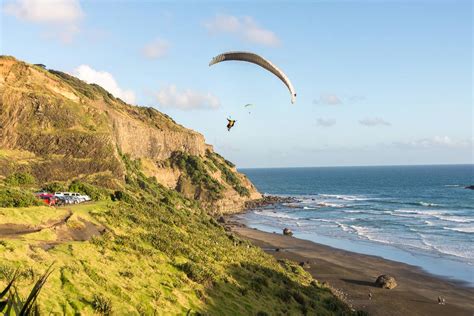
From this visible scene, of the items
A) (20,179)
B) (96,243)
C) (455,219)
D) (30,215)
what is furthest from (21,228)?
(455,219)

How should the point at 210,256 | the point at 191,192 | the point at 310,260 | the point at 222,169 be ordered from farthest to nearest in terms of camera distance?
the point at 222,169 < the point at 191,192 < the point at 310,260 < the point at 210,256

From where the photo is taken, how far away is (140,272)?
1983 centimetres

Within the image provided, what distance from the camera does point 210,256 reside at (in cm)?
2867

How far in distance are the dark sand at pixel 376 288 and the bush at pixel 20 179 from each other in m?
31.3

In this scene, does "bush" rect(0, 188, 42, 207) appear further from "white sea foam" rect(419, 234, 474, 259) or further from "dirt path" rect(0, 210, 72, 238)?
"white sea foam" rect(419, 234, 474, 259)

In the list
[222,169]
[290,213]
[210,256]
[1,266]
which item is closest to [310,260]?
[210,256]

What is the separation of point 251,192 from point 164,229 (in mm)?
107830

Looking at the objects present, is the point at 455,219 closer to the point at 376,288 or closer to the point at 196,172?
the point at 376,288

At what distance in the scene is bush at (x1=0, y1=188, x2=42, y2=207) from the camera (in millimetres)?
24875

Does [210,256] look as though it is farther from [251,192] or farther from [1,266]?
[251,192]

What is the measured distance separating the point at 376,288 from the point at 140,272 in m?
30.0

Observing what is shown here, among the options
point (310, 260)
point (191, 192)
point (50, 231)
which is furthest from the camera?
point (191, 192)

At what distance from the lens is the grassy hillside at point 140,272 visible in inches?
603

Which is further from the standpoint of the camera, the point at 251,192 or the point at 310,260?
the point at 251,192
